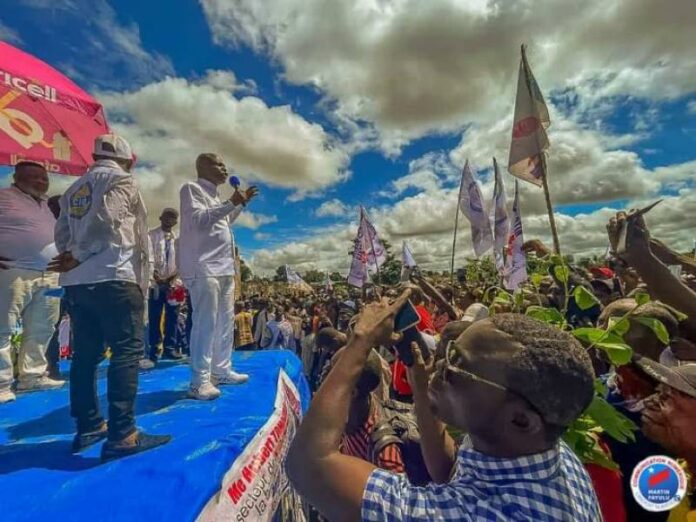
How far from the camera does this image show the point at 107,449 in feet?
7.32

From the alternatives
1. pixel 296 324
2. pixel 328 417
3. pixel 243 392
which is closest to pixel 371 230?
→ pixel 296 324

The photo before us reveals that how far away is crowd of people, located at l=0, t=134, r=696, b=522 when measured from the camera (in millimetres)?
1073

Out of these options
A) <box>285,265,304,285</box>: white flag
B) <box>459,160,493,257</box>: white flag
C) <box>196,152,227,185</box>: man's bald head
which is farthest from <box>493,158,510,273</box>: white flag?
<box>285,265,304,285</box>: white flag

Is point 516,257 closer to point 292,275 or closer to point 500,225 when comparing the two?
point 500,225

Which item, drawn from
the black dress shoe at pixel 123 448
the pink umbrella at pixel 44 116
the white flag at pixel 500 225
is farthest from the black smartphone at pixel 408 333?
the white flag at pixel 500 225

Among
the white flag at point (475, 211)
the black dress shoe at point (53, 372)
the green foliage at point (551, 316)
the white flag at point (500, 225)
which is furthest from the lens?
the white flag at point (475, 211)

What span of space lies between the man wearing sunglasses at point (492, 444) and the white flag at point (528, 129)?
5305mm

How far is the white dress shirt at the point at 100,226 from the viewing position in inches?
95.0

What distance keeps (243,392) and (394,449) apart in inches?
69.6

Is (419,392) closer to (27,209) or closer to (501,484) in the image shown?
(501,484)

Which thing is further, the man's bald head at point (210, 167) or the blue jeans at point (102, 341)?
the man's bald head at point (210, 167)

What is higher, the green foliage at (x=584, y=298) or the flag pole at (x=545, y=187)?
the flag pole at (x=545, y=187)

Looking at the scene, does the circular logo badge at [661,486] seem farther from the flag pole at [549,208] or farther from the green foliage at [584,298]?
the flag pole at [549,208]

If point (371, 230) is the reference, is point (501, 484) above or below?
below
